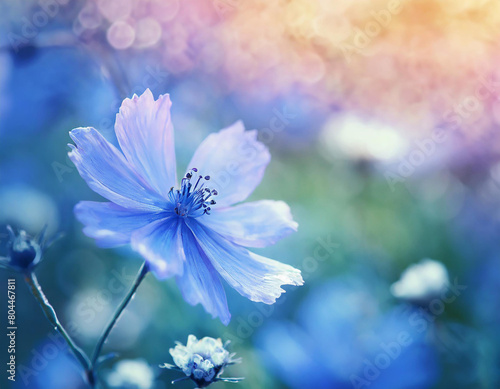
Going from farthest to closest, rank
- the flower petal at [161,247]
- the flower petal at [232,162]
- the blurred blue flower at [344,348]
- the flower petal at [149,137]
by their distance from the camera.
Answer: the blurred blue flower at [344,348]
the flower petal at [232,162]
the flower petal at [149,137]
the flower petal at [161,247]

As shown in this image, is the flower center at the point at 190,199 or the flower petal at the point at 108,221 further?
the flower center at the point at 190,199

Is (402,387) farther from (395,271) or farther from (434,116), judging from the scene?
(434,116)

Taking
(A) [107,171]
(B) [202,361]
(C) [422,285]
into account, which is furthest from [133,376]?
(C) [422,285]

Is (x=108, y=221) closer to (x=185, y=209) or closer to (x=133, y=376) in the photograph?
(x=185, y=209)

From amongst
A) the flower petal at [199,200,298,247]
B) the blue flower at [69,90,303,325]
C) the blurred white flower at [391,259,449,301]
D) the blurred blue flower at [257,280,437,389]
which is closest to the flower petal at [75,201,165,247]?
the blue flower at [69,90,303,325]

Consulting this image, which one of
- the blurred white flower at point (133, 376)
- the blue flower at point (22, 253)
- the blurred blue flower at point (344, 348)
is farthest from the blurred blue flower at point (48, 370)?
the blue flower at point (22, 253)

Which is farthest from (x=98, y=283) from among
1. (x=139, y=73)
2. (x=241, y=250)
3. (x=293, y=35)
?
(x=293, y=35)

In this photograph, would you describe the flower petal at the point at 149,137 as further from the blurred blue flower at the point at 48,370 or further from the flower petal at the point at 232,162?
the blurred blue flower at the point at 48,370
